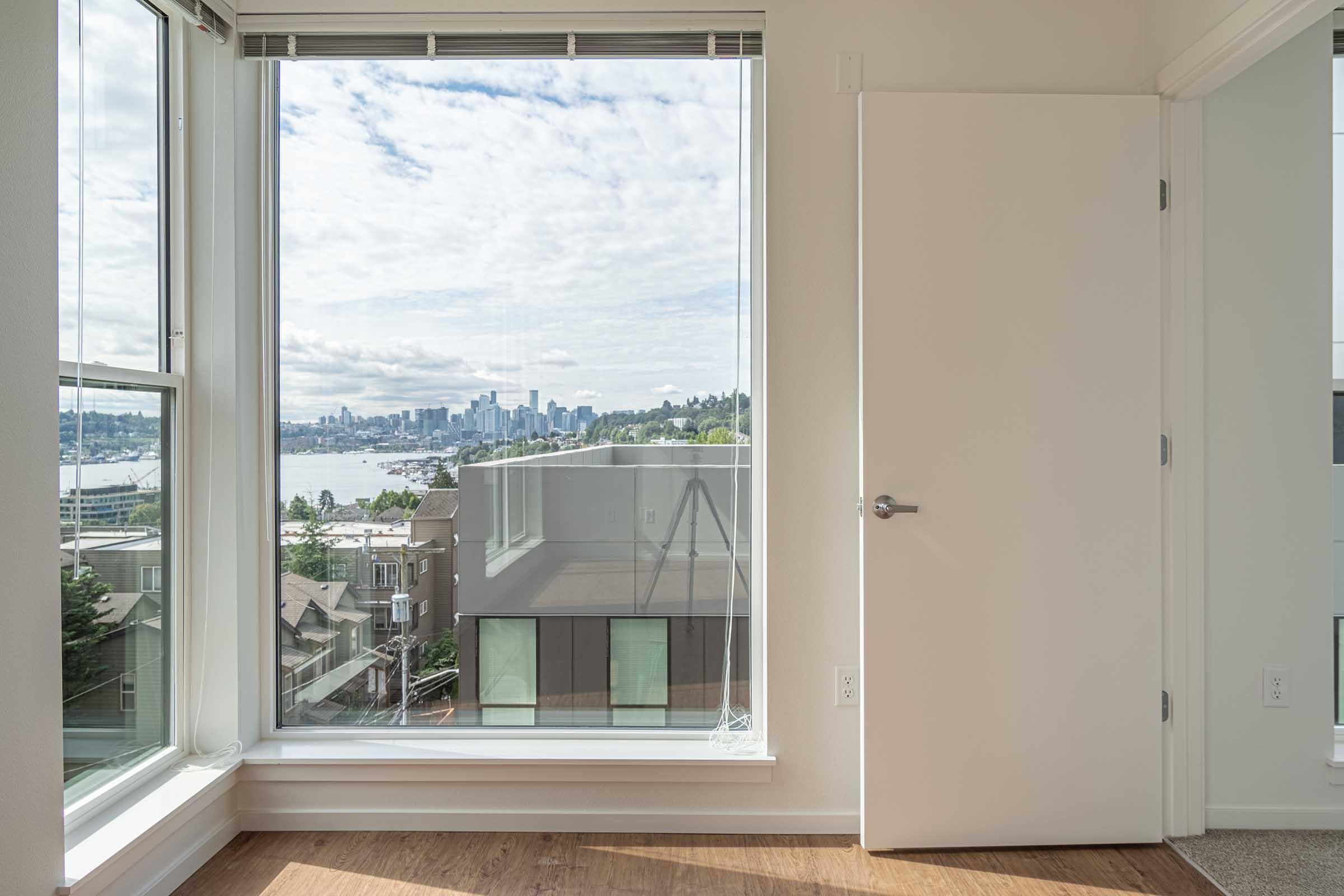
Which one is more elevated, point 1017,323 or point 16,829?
point 1017,323

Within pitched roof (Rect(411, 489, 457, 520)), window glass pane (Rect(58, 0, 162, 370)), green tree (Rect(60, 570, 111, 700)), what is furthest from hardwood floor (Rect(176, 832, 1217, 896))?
window glass pane (Rect(58, 0, 162, 370))

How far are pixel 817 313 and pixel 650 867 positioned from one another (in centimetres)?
160

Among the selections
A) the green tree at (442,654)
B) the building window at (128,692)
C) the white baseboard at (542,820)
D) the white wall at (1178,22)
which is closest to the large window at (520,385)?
the green tree at (442,654)

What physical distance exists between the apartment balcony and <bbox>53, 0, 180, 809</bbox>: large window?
0.91m

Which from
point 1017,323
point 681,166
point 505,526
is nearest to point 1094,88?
point 1017,323

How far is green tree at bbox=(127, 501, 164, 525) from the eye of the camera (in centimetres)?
202

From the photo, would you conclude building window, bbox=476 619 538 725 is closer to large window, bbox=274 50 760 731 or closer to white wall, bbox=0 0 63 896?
large window, bbox=274 50 760 731

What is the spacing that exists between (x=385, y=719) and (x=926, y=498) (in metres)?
1.77

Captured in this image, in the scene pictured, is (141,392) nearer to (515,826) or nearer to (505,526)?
(505,526)

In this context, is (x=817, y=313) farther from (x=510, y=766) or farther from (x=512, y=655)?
(x=510, y=766)

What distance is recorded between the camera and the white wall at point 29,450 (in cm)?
150

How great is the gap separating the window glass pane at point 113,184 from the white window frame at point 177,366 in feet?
0.11

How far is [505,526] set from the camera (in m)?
2.40

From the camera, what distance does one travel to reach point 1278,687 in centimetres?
223
